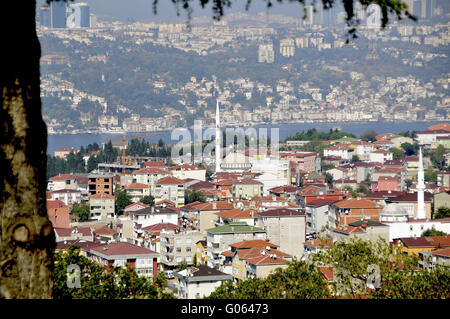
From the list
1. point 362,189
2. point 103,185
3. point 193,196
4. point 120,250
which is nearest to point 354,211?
point 120,250

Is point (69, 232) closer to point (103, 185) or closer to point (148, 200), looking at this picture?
point (148, 200)

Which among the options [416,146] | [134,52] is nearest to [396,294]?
[416,146]

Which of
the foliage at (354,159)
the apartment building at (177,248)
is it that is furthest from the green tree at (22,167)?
the foliage at (354,159)

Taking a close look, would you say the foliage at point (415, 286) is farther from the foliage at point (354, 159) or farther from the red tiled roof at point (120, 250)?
the foliage at point (354, 159)

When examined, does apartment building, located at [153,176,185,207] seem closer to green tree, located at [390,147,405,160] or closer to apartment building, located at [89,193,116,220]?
apartment building, located at [89,193,116,220]

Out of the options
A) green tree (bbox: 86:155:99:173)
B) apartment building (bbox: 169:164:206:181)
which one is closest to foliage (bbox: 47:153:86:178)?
green tree (bbox: 86:155:99:173)
